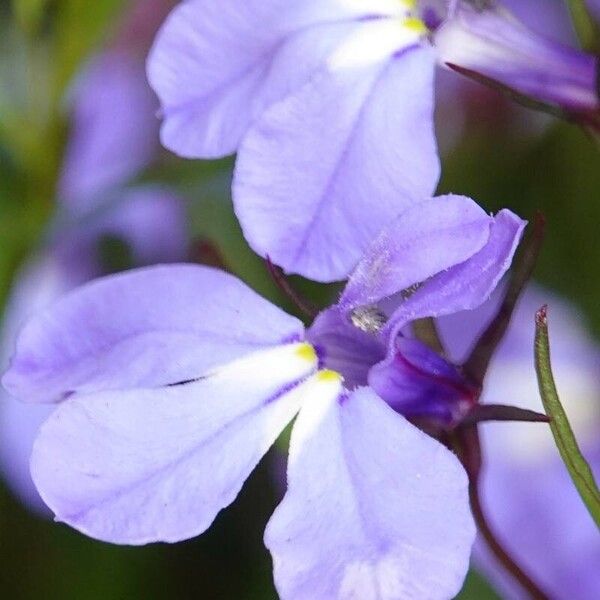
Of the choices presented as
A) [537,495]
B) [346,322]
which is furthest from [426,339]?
[537,495]

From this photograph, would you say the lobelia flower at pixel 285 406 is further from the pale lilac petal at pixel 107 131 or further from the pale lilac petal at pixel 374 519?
the pale lilac petal at pixel 107 131

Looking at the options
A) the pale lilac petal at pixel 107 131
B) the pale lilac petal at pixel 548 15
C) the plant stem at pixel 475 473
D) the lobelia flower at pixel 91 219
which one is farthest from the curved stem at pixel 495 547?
the pale lilac petal at pixel 548 15

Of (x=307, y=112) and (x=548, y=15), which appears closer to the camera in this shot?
(x=307, y=112)

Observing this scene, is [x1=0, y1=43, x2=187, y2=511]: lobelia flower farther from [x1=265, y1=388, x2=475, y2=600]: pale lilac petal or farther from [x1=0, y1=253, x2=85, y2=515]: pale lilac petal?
[x1=265, y1=388, x2=475, y2=600]: pale lilac petal

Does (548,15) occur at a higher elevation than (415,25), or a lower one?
A: lower

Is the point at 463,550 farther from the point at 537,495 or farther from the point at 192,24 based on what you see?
the point at 537,495

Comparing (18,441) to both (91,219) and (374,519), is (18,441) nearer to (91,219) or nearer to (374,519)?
(91,219)

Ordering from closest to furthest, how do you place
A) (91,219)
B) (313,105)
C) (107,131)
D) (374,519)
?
(374,519) < (313,105) < (91,219) < (107,131)

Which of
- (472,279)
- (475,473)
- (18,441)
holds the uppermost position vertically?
(472,279)

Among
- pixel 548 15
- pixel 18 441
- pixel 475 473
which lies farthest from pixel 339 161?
pixel 548 15
